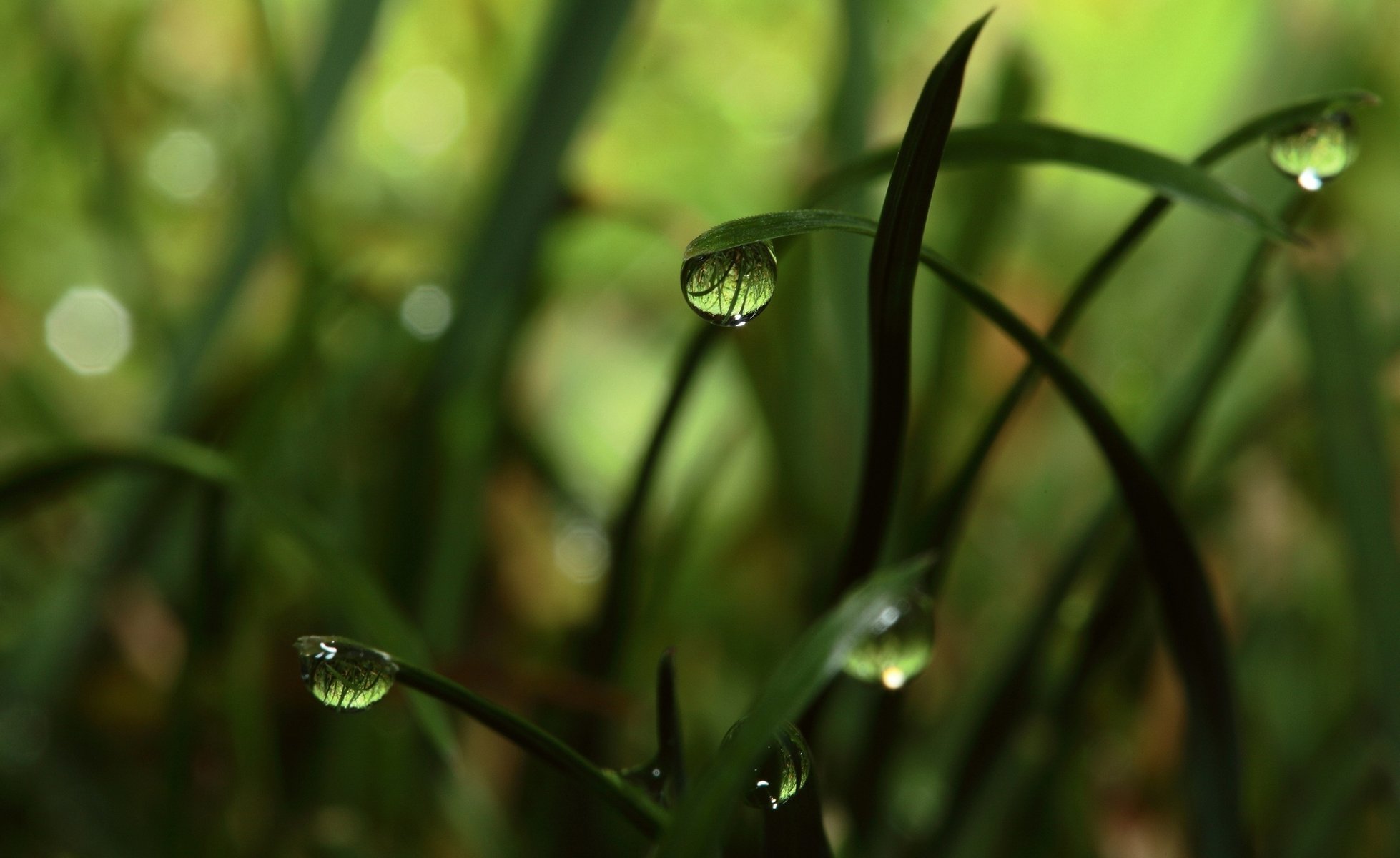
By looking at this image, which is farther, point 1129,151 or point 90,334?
point 90,334

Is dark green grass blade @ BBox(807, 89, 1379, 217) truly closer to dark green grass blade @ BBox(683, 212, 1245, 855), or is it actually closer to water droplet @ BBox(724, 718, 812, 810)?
dark green grass blade @ BBox(683, 212, 1245, 855)

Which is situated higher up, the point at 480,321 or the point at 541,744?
the point at 480,321

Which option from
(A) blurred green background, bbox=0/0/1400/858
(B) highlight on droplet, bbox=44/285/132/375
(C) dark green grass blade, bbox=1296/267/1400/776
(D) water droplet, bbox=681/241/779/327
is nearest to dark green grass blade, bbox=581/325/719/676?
(A) blurred green background, bbox=0/0/1400/858

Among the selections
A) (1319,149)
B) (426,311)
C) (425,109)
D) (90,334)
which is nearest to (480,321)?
(426,311)

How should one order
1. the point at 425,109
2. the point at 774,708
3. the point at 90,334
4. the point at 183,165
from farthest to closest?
the point at 425,109 < the point at 183,165 < the point at 90,334 < the point at 774,708

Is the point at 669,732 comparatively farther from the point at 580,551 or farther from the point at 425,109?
the point at 425,109
